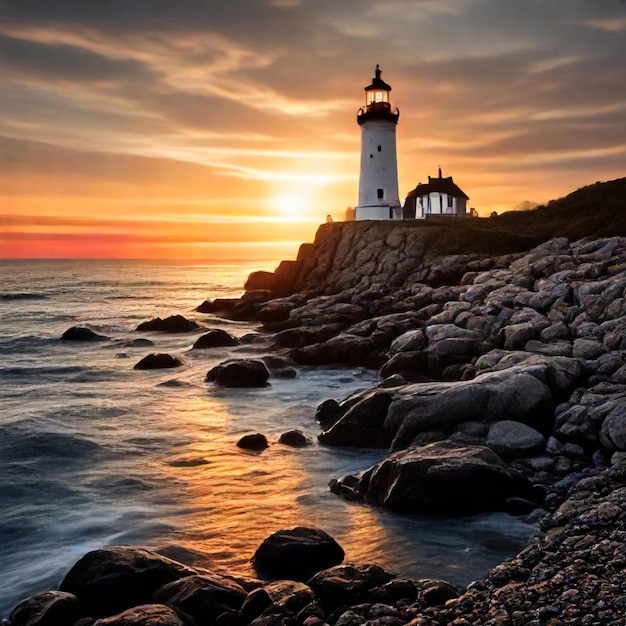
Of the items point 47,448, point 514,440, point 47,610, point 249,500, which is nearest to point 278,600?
point 47,610

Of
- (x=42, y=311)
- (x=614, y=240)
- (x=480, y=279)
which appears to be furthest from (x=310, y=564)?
(x=42, y=311)

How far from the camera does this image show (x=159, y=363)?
27.4 metres

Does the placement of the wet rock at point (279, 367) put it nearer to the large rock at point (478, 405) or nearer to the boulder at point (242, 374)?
the boulder at point (242, 374)

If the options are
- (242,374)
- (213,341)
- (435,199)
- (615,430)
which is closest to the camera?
(615,430)

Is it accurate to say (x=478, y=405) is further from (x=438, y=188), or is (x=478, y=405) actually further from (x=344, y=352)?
(x=438, y=188)

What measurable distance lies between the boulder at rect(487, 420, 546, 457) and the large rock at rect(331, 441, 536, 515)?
131cm

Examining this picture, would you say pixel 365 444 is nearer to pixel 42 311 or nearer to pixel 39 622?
pixel 39 622

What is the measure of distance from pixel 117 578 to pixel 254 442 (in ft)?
24.8

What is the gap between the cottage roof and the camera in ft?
183

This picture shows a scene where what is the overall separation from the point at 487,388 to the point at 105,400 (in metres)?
13.3

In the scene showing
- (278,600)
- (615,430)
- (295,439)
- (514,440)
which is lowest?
(278,600)

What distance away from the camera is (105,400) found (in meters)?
22.0

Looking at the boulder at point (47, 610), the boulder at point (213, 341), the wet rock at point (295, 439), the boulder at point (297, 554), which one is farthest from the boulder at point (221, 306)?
the boulder at point (47, 610)

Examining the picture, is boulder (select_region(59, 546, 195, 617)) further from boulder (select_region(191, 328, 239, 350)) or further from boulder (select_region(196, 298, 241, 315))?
boulder (select_region(196, 298, 241, 315))
